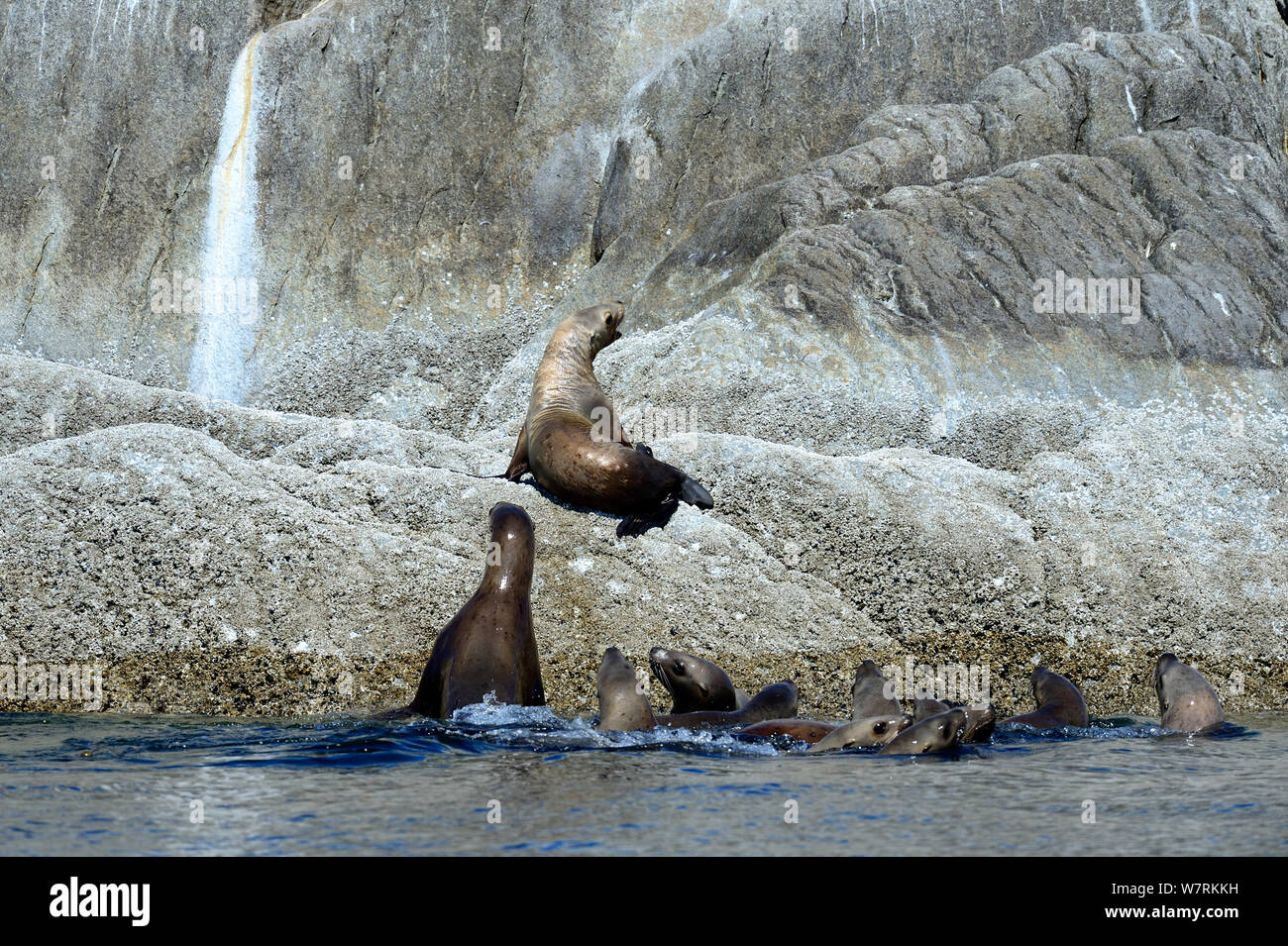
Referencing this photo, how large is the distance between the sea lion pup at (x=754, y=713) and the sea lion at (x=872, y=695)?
311 millimetres

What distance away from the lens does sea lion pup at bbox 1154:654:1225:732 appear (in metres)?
6.45

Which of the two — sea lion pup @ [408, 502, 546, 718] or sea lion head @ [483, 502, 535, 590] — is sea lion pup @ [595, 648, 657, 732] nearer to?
sea lion pup @ [408, 502, 546, 718]

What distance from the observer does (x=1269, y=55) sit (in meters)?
17.4

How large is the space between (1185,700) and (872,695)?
58.4 inches

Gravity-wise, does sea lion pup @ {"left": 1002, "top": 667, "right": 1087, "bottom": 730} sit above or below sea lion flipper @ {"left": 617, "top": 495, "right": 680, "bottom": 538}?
below

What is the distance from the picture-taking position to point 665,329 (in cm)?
1365

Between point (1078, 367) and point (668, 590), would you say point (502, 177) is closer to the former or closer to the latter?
point (1078, 367)

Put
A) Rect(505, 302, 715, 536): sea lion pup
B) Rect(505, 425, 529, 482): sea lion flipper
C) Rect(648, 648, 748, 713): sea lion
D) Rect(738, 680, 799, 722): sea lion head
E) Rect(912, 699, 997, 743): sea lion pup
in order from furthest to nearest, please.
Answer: Rect(505, 425, 529, 482): sea lion flipper, Rect(505, 302, 715, 536): sea lion pup, Rect(648, 648, 748, 713): sea lion, Rect(738, 680, 799, 722): sea lion head, Rect(912, 699, 997, 743): sea lion pup

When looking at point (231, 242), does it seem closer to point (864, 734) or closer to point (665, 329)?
point (665, 329)

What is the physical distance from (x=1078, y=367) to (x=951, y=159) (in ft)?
12.1

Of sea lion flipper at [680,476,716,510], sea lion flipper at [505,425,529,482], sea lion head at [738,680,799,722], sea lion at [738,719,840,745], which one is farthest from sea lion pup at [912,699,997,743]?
sea lion flipper at [505,425,529,482]

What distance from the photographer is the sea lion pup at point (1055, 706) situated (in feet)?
21.0

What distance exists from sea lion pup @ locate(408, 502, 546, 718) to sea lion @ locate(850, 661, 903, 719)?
152cm
